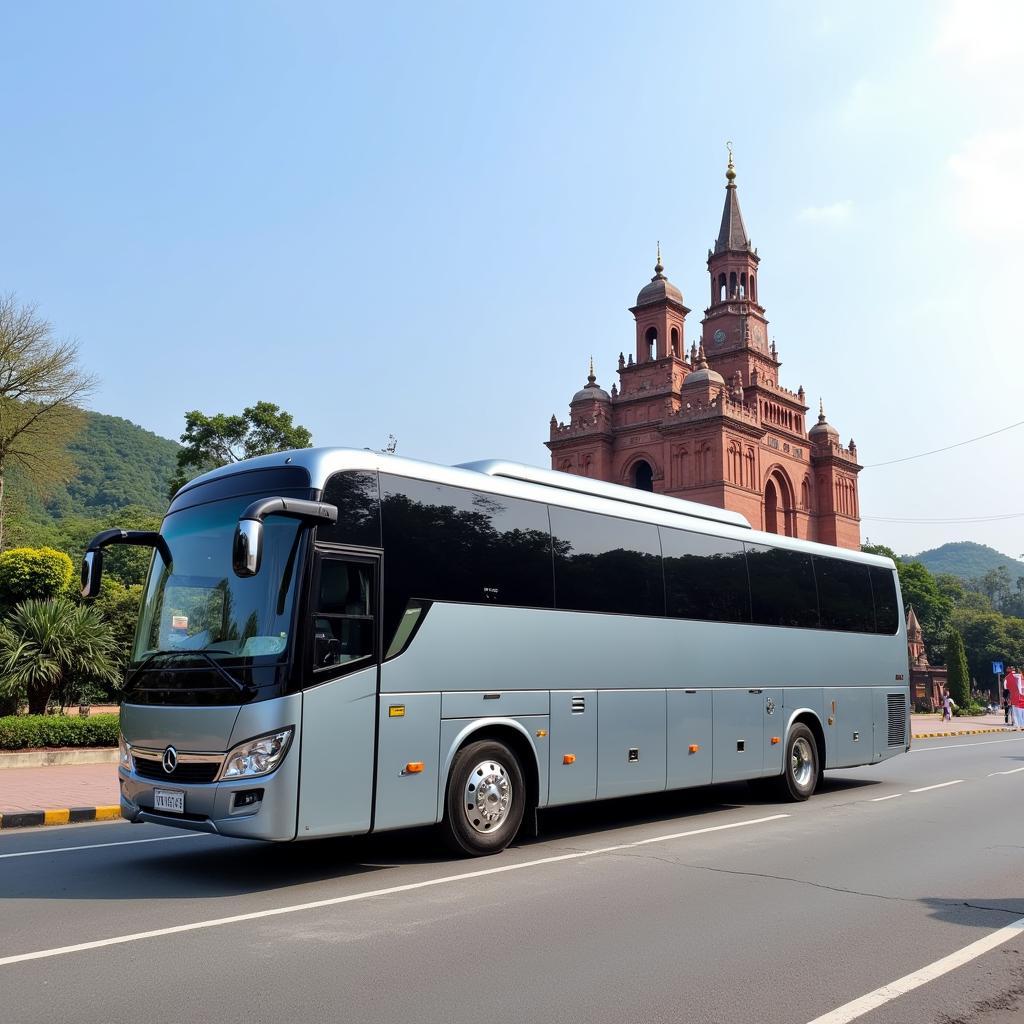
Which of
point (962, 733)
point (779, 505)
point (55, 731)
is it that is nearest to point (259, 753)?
point (55, 731)

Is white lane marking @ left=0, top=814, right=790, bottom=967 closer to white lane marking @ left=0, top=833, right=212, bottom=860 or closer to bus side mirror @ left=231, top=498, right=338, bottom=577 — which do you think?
bus side mirror @ left=231, top=498, right=338, bottom=577

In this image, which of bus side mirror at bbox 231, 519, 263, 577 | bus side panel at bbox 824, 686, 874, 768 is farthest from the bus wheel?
bus side panel at bbox 824, 686, 874, 768

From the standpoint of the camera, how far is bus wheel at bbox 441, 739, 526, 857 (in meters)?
7.74

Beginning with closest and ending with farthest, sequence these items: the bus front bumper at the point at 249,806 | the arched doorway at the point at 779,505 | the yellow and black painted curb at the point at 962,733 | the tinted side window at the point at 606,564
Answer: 1. the bus front bumper at the point at 249,806
2. the tinted side window at the point at 606,564
3. the yellow and black painted curb at the point at 962,733
4. the arched doorway at the point at 779,505

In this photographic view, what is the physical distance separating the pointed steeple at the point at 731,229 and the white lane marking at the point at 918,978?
6164cm

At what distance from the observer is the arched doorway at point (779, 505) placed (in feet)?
194

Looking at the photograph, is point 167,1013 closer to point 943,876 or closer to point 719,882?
point 719,882

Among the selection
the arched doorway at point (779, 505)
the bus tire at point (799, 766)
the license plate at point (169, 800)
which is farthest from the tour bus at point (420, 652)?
the arched doorway at point (779, 505)

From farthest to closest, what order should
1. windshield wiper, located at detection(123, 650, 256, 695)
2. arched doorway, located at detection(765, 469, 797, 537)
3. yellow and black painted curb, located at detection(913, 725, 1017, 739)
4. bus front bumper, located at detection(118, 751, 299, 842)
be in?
arched doorway, located at detection(765, 469, 797, 537) < yellow and black painted curb, located at detection(913, 725, 1017, 739) < windshield wiper, located at detection(123, 650, 256, 695) < bus front bumper, located at detection(118, 751, 299, 842)

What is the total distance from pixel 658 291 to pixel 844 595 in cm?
4841

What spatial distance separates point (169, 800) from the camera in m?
6.87

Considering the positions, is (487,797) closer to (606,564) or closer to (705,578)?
(606,564)

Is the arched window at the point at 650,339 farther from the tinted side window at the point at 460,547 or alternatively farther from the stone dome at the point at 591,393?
the tinted side window at the point at 460,547

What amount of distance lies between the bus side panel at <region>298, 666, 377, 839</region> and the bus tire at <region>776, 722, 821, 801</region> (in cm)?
654
